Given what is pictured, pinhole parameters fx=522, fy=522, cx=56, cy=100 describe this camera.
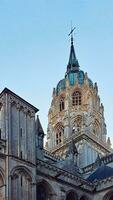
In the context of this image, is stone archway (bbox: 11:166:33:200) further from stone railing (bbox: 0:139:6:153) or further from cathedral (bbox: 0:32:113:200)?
stone railing (bbox: 0:139:6:153)

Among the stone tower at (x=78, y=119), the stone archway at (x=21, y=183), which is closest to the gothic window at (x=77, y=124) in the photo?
the stone tower at (x=78, y=119)

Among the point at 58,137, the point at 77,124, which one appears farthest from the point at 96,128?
the point at 58,137

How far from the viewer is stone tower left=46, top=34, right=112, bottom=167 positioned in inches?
3649

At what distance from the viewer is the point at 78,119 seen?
318ft

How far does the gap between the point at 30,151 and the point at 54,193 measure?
5.47 meters

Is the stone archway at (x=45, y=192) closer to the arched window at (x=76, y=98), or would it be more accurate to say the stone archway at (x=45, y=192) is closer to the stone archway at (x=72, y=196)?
the stone archway at (x=72, y=196)

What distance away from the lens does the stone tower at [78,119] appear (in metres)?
92.7

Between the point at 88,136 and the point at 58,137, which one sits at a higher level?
the point at 58,137

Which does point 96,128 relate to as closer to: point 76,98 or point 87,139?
point 87,139

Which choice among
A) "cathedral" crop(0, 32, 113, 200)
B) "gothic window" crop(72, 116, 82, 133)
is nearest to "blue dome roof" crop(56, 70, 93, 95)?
"gothic window" crop(72, 116, 82, 133)

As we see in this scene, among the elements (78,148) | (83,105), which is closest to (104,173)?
(78,148)

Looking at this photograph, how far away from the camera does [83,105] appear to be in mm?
98062

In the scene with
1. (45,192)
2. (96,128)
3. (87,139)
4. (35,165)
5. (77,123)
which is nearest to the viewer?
(35,165)

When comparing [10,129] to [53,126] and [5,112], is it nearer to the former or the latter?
[5,112]
